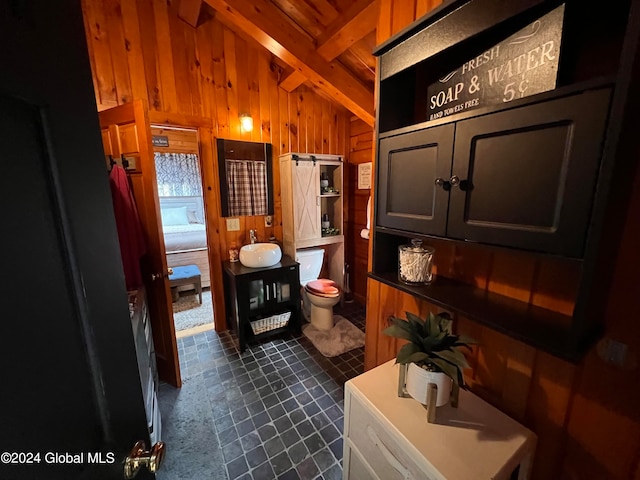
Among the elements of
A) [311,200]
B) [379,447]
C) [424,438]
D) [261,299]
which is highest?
[311,200]

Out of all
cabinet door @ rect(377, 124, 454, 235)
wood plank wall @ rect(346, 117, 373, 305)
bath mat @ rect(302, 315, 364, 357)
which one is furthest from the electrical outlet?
cabinet door @ rect(377, 124, 454, 235)

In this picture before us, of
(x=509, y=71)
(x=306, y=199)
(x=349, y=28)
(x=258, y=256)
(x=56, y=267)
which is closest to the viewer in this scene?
(x=56, y=267)

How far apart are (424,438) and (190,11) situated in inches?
123

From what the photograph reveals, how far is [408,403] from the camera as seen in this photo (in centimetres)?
99

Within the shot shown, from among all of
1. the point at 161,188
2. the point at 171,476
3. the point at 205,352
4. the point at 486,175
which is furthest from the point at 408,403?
the point at 161,188

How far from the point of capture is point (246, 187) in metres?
2.76

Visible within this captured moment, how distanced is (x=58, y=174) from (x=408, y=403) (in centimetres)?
121

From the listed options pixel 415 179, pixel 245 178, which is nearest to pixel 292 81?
pixel 245 178

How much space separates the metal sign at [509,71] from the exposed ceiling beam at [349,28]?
1.12 m

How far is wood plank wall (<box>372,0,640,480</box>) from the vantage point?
0.69m

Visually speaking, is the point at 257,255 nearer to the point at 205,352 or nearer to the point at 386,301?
the point at 205,352

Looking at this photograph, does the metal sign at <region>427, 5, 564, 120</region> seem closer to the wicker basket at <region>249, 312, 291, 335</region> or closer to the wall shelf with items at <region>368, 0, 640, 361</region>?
the wall shelf with items at <region>368, 0, 640, 361</region>

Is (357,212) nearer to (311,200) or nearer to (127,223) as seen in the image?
(311,200)

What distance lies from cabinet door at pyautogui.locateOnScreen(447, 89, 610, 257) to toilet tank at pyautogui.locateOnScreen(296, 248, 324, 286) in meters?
2.27
